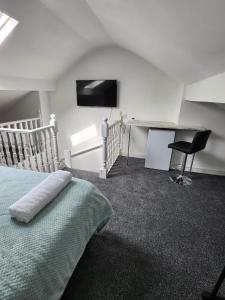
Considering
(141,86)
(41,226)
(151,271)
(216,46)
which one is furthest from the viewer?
(141,86)

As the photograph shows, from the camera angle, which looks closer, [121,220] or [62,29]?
[121,220]

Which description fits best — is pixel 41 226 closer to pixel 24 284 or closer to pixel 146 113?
pixel 24 284

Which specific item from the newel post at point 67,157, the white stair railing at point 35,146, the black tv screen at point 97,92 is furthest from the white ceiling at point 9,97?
the newel post at point 67,157

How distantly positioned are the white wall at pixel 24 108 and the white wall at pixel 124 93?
0.40 meters

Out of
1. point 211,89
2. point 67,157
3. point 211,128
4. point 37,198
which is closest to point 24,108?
point 67,157

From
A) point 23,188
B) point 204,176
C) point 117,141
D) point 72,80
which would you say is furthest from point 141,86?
point 23,188

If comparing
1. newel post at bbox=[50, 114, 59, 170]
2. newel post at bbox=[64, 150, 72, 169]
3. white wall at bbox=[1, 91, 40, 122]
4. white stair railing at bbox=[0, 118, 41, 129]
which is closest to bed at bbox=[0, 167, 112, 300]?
newel post at bbox=[50, 114, 59, 170]

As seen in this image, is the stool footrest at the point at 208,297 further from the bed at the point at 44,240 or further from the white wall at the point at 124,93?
the white wall at the point at 124,93

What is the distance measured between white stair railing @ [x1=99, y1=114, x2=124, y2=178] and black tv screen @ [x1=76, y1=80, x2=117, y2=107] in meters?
0.49

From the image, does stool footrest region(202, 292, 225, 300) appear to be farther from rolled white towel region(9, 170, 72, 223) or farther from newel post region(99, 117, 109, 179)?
newel post region(99, 117, 109, 179)

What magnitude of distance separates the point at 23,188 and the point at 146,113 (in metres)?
2.91

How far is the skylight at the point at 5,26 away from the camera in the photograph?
1.90m

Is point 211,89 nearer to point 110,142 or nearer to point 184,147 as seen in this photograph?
point 184,147

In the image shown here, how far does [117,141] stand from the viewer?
3.73 metres
